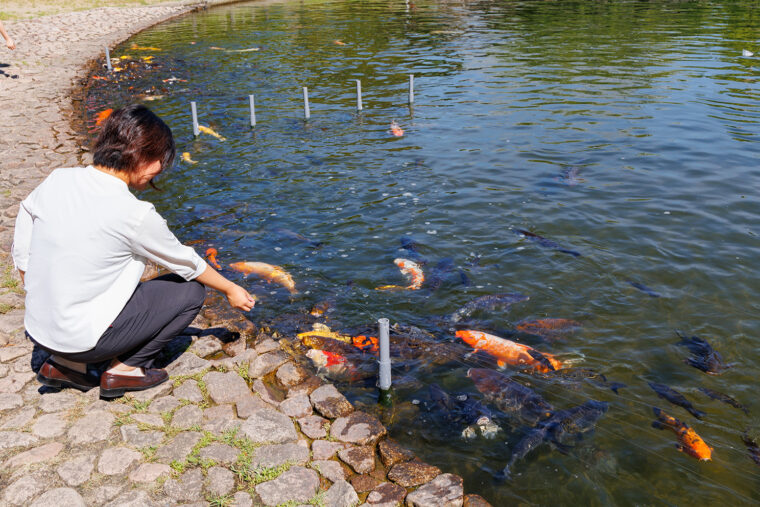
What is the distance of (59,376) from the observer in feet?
17.1

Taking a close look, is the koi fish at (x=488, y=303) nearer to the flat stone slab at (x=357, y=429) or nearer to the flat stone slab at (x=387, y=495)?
the flat stone slab at (x=357, y=429)

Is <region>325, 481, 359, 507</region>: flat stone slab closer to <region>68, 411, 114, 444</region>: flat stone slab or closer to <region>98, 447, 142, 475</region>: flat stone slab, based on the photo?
<region>98, 447, 142, 475</region>: flat stone slab

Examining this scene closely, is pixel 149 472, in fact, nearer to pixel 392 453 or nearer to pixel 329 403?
pixel 329 403

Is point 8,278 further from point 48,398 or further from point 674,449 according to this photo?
point 674,449

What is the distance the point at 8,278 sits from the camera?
7.54 m

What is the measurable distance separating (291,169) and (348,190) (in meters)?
2.12

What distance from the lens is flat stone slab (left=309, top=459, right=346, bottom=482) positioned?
4609 mm

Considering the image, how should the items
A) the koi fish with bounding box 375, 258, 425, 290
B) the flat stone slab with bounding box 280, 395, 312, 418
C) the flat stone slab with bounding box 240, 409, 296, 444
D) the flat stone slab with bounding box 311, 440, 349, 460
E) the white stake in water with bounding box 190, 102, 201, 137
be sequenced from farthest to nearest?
the white stake in water with bounding box 190, 102, 201, 137 → the koi fish with bounding box 375, 258, 425, 290 → the flat stone slab with bounding box 280, 395, 312, 418 → the flat stone slab with bounding box 240, 409, 296, 444 → the flat stone slab with bounding box 311, 440, 349, 460

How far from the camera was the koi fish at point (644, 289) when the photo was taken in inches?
337

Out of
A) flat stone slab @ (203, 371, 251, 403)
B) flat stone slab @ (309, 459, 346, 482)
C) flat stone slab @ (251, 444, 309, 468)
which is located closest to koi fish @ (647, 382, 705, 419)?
flat stone slab @ (309, 459, 346, 482)

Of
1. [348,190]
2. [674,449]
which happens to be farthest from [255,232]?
[674,449]

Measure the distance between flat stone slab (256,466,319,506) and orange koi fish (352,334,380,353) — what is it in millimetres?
2758

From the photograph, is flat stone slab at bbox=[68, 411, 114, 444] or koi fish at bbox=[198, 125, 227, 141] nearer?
flat stone slab at bbox=[68, 411, 114, 444]

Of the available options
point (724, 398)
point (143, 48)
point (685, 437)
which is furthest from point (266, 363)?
point (143, 48)
